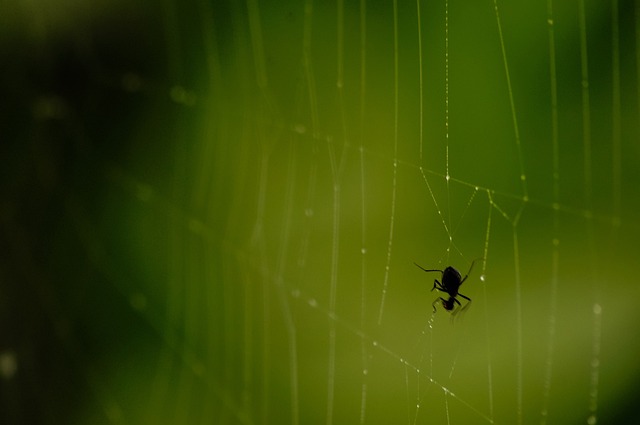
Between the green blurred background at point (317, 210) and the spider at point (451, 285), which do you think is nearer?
the spider at point (451, 285)

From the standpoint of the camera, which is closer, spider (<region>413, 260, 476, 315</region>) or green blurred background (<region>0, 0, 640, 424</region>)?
spider (<region>413, 260, 476, 315</region>)

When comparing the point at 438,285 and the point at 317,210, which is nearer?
the point at 438,285

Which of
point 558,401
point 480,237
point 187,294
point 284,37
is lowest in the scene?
point 187,294

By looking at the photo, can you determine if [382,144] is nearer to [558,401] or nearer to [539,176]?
[539,176]

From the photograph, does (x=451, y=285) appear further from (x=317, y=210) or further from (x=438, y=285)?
(x=317, y=210)

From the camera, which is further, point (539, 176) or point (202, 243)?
point (202, 243)

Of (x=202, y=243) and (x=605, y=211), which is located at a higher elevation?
(x=605, y=211)

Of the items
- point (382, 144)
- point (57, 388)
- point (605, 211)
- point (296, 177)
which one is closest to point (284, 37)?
point (296, 177)

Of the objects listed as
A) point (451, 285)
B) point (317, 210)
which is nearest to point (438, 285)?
point (451, 285)
